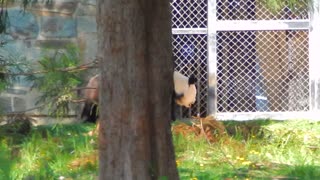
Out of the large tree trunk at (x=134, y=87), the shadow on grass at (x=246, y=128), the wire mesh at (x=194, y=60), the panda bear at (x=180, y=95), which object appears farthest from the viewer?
the wire mesh at (x=194, y=60)

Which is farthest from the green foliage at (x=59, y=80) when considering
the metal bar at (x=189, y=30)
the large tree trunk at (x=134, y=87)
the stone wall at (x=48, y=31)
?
the metal bar at (x=189, y=30)

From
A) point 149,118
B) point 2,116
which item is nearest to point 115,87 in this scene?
point 149,118

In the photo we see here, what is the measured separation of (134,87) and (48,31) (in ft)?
18.2

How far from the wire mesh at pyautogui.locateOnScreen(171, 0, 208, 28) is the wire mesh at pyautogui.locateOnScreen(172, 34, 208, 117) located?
0.45ft

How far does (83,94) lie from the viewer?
28.2ft

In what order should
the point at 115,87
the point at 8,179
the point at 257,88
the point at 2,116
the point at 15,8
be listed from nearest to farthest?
1. the point at 8,179
2. the point at 115,87
3. the point at 2,116
4. the point at 15,8
5. the point at 257,88

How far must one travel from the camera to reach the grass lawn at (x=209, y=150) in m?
5.93

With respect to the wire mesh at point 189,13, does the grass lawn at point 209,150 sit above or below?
below

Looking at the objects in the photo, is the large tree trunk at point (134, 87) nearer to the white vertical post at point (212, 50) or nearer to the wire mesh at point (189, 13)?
the white vertical post at point (212, 50)

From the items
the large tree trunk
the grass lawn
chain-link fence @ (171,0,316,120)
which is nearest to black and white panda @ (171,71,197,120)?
the grass lawn

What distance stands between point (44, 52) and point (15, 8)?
1.95 ft

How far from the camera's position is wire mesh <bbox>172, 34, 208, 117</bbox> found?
32.0 ft

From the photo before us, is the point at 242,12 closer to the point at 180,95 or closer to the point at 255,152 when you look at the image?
the point at 180,95

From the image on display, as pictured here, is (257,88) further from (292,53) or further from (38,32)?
(38,32)
